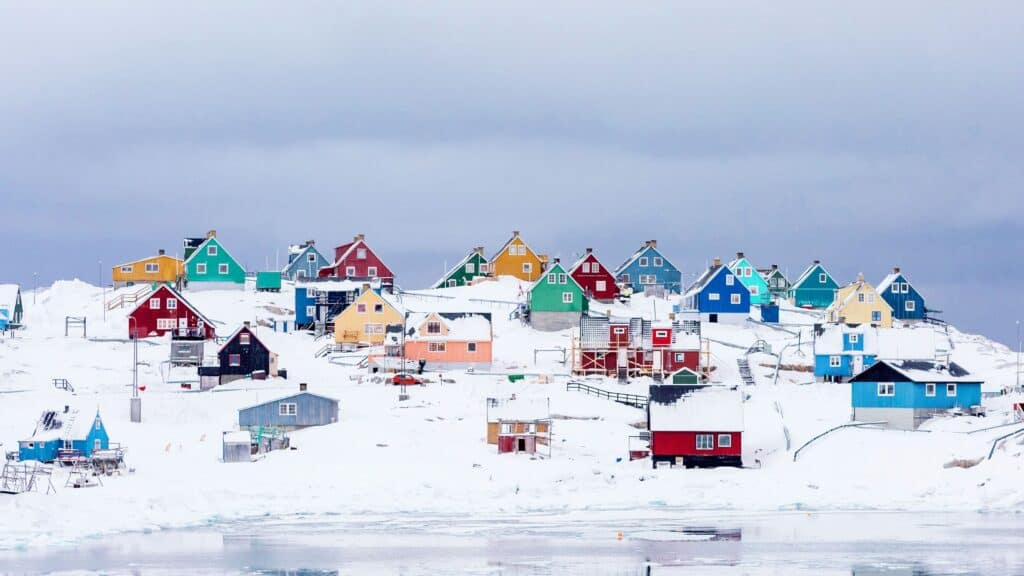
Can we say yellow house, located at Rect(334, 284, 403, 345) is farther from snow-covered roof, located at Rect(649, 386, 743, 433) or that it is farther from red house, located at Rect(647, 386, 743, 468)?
red house, located at Rect(647, 386, 743, 468)

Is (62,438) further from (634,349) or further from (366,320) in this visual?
(634,349)

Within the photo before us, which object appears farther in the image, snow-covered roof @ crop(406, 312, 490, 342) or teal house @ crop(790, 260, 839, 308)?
teal house @ crop(790, 260, 839, 308)

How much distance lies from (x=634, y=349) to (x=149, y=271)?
3775 cm

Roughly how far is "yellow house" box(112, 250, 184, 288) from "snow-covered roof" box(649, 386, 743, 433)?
50.8m

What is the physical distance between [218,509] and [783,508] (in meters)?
21.4

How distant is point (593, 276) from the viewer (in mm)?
117312

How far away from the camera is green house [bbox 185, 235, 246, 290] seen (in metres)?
120

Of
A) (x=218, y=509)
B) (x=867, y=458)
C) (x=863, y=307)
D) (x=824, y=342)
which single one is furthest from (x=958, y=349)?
(x=218, y=509)

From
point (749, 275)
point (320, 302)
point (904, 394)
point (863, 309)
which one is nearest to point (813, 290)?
point (749, 275)

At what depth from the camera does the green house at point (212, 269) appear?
120000mm

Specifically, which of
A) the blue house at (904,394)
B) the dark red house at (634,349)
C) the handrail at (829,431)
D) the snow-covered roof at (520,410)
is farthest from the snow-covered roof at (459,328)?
the handrail at (829,431)

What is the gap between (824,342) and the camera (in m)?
95.6

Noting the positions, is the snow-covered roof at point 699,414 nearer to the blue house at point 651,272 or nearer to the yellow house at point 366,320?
the yellow house at point 366,320

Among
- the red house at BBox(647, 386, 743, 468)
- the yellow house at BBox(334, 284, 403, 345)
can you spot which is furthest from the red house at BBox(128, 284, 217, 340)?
the red house at BBox(647, 386, 743, 468)
